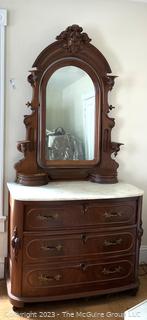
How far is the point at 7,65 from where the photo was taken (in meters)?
2.51

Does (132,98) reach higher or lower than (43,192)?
higher

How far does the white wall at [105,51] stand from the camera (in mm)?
2529

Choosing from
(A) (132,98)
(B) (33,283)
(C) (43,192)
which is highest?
(A) (132,98)

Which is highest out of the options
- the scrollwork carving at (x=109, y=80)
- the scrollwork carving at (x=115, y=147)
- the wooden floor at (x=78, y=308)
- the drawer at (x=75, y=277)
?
the scrollwork carving at (x=109, y=80)

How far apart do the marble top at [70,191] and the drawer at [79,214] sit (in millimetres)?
57

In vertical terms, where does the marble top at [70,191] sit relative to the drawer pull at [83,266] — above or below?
above

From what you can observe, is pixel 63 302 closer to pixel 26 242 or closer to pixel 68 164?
pixel 26 242

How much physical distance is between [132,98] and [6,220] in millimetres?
1447

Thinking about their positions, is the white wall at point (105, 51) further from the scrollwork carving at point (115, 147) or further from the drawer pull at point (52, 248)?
the drawer pull at point (52, 248)

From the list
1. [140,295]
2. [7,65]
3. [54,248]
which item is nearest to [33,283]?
[54,248]

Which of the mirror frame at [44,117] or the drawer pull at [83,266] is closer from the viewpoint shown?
the drawer pull at [83,266]

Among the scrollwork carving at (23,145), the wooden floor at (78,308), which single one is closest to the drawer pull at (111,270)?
the wooden floor at (78,308)

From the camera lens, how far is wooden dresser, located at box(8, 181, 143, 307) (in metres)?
2.16

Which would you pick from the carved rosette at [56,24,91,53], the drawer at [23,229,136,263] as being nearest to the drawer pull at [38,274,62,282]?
the drawer at [23,229,136,263]
